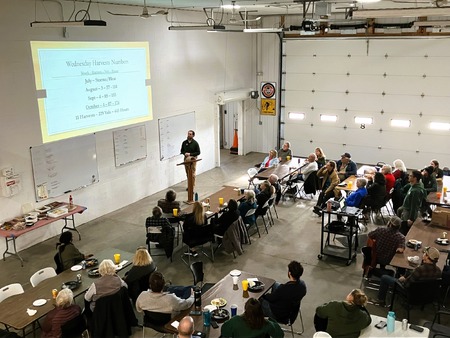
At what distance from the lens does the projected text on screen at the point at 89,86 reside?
8.40 meters

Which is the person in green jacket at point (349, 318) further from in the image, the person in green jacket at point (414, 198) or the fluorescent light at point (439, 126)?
the fluorescent light at point (439, 126)

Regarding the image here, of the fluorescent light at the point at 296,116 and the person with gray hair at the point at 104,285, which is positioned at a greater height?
the fluorescent light at the point at 296,116

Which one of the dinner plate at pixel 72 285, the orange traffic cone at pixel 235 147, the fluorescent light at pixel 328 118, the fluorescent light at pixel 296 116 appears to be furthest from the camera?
the orange traffic cone at pixel 235 147

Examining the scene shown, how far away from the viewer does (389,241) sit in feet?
21.3

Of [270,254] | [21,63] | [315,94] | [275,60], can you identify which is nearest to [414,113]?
[315,94]

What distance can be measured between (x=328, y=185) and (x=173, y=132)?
4377 millimetres

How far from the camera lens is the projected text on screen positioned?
840 cm

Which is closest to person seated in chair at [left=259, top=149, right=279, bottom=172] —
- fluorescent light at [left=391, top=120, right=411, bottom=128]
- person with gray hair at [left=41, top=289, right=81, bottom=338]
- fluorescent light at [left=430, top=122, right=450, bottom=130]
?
fluorescent light at [left=391, top=120, right=411, bottom=128]

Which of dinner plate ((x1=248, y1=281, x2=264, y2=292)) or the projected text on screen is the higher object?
the projected text on screen

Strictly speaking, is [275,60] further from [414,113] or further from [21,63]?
[21,63]

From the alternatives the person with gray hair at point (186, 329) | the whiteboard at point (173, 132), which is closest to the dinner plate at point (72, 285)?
the person with gray hair at point (186, 329)

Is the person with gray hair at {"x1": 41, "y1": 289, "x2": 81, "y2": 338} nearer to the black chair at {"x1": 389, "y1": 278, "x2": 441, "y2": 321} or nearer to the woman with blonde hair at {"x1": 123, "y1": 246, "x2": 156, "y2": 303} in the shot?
the woman with blonde hair at {"x1": 123, "y1": 246, "x2": 156, "y2": 303}

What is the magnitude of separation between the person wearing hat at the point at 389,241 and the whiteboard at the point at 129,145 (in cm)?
600

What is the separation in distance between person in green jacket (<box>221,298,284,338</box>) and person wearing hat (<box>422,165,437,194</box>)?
5.99 meters
